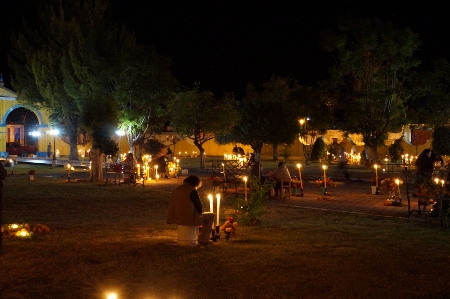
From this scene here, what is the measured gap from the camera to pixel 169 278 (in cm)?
727

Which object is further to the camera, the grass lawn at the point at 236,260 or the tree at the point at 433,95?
the tree at the point at 433,95

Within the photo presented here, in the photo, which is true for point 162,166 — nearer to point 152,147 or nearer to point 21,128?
point 152,147

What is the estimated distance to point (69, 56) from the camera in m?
37.2

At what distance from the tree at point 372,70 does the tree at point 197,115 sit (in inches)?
275

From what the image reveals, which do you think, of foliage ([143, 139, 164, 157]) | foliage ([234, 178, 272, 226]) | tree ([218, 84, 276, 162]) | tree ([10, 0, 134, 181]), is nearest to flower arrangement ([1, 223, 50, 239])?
foliage ([234, 178, 272, 226])

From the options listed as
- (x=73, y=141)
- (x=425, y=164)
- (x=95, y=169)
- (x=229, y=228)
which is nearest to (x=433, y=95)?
(x=425, y=164)

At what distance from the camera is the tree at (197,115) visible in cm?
3544

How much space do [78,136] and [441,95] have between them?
25.9m

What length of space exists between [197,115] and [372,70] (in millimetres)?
10505

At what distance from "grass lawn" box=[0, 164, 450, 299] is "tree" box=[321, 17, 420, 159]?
1964 centimetres

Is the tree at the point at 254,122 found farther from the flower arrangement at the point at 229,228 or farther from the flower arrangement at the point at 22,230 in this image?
the flower arrangement at the point at 22,230

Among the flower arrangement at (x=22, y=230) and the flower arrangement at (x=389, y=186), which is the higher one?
the flower arrangement at (x=389, y=186)

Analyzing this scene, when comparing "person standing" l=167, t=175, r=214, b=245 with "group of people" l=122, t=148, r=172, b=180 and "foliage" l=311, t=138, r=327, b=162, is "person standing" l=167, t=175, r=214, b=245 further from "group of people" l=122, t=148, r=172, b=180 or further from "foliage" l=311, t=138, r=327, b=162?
"foliage" l=311, t=138, r=327, b=162

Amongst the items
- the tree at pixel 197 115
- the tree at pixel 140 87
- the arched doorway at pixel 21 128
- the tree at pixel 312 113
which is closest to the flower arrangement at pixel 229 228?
the tree at pixel 140 87
